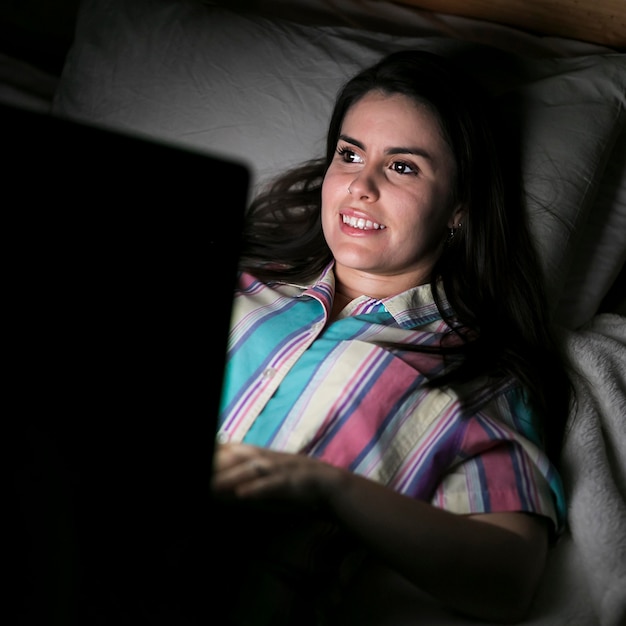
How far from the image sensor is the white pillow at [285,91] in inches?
51.4

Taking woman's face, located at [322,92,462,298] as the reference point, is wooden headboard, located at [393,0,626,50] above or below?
above

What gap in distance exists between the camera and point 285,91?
1.35 metres

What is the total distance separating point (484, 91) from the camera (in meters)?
1.26

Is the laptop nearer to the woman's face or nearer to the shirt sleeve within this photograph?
the shirt sleeve

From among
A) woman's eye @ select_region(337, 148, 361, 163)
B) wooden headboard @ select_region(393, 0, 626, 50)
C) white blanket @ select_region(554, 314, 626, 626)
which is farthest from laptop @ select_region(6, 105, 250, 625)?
wooden headboard @ select_region(393, 0, 626, 50)

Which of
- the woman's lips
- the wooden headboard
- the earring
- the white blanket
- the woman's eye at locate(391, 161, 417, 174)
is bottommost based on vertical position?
the white blanket

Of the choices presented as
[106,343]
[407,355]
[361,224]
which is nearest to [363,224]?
[361,224]

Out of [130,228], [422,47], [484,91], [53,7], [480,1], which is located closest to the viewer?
[130,228]

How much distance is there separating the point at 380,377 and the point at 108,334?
1.89ft

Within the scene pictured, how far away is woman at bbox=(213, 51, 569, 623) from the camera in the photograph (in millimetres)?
872

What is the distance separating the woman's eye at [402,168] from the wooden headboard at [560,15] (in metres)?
0.57

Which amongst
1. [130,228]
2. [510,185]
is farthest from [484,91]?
[130,228]

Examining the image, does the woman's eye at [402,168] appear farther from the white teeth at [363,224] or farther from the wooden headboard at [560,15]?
the wooden headboard at [560,15]

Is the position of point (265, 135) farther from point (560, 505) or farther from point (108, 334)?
point (108, 334)
